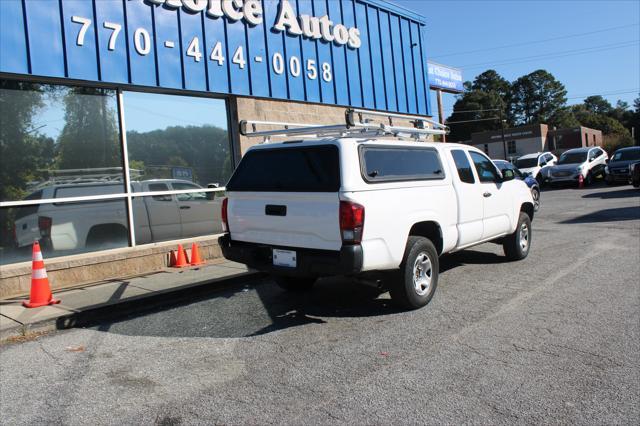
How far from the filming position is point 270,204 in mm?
5613

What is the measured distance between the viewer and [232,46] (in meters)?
9.95

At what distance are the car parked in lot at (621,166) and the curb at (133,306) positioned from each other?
19.1 metres

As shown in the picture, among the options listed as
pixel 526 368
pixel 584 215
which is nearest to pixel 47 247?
pixel 526 368

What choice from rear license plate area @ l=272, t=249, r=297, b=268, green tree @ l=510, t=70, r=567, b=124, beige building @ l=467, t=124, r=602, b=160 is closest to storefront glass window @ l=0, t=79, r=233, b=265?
rear license plate area @ l=272, t=249, r=297, b=268

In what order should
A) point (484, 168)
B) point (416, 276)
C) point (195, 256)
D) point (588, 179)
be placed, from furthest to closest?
point (588, 179) < point (195, 256) < point (484, 168) < point (416, 276)

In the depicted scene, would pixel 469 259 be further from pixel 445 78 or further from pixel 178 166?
pixel 445 78

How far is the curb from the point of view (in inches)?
221

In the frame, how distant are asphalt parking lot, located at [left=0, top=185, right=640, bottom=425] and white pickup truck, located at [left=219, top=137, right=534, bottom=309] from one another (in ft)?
1.94

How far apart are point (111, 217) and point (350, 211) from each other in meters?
5.10

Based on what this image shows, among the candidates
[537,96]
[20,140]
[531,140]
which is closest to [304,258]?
[20,140]

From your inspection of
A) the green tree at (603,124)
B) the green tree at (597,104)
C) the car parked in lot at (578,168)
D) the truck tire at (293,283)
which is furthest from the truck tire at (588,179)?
the green tree at (597,104)

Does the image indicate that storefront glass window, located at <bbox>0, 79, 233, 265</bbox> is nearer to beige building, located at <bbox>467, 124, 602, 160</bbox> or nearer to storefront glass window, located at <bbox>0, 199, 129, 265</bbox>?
storefront glass window, located at <bbox>0, 199, 129, 265</bbox>

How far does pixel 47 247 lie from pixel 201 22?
4728 mm

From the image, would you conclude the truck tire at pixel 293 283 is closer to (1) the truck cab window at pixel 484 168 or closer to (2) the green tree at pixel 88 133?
(1) the truck cab window at pixel 484 168
